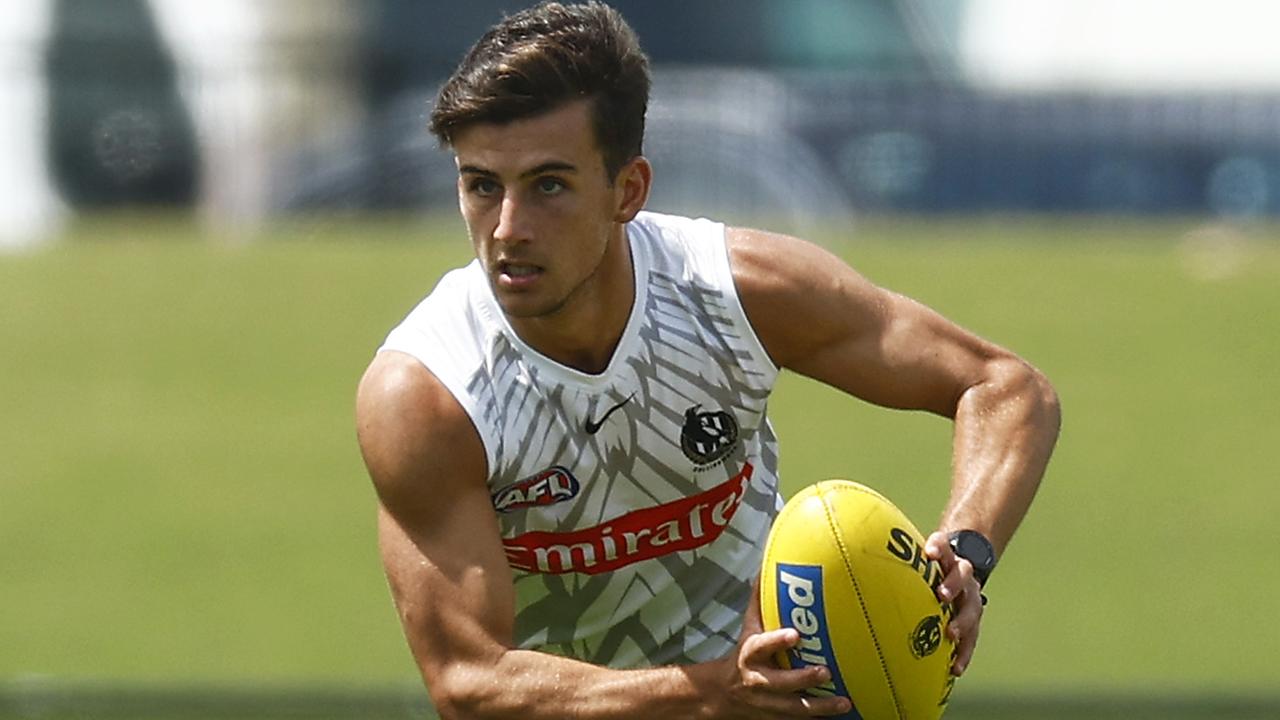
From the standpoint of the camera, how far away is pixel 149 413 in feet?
61.2

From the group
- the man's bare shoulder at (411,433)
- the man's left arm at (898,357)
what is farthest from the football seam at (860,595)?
the man's bare shoulder at (411,433)

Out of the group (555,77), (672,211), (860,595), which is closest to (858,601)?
(860,595)

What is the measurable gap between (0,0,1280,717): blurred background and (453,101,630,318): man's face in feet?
5.48

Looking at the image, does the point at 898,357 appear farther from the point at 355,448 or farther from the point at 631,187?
the point at 355,448

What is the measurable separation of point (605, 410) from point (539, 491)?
0.80 feet

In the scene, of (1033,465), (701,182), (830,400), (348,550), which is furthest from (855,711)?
(701,182)

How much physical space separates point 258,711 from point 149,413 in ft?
25.0

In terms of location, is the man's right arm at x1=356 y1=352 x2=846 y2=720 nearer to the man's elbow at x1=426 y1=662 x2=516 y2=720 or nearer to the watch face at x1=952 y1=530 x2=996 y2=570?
the man's elbow at x1=426 y1=662 x2=516 y2=720

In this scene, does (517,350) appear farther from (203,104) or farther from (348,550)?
(203,104)

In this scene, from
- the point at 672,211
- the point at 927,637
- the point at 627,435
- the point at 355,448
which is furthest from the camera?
the point at 672,211

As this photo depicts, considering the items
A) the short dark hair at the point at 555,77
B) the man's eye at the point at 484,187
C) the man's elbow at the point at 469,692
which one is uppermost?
the short dark hair at the point at 555,77

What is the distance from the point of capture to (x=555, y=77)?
18.3ft

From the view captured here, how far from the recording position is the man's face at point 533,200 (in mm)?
5520

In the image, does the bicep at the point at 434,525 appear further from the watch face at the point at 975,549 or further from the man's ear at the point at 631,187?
the watch face at the point at 975,549
